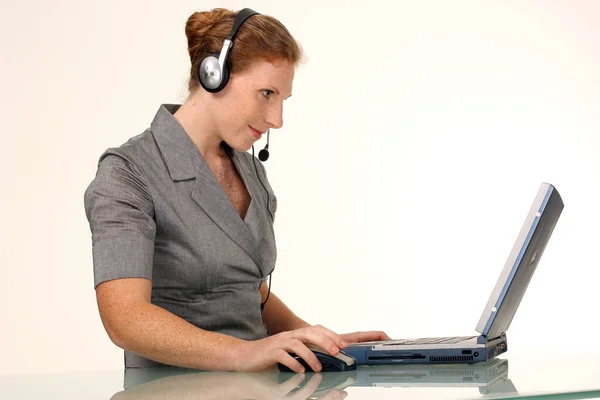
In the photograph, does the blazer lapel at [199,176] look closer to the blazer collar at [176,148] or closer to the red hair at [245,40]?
the blazer collar at [176,148]

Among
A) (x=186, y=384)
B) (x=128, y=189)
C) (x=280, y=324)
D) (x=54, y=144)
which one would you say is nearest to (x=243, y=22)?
(x=128, y=189)

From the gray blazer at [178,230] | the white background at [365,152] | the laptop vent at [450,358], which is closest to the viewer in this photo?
the laptop vent at [450,358]

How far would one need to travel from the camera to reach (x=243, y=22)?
1.76 m

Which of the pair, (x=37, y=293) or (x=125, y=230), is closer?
(x=125, y=230)

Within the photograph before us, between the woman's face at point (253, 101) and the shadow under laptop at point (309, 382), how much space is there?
57cm

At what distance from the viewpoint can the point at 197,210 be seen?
171 centimetres

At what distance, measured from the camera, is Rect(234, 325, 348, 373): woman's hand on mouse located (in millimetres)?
1307

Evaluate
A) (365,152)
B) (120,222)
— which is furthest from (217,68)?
(365,152)

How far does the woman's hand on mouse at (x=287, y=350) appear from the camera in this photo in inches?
51.4

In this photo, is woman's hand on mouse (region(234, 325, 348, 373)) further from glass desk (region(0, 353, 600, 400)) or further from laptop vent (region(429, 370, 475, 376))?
laptop vent (region(429, 370, 475, 376))

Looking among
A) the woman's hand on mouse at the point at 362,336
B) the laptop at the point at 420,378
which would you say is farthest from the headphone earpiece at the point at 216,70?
the laptop at the point at 420,378

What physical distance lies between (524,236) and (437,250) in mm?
3210

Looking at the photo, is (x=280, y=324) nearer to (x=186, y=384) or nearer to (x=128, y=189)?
(x=128, y=189)

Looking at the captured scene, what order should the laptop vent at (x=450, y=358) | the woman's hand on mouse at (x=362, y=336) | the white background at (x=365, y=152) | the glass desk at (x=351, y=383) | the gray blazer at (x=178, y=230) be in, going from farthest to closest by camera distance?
the white background at (x=365, y=152), the woman's hand on mouse at (x=362, y=336), the gray blazer at (x=178, y=230), the laptop vent at (x=450, y=358), the glass desk at (x=351, y=383)
